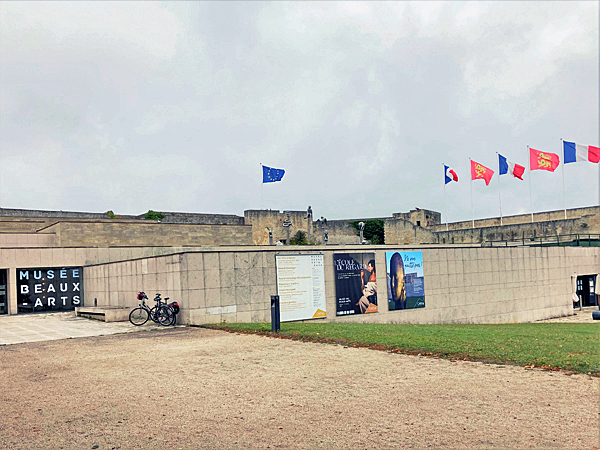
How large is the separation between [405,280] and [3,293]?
65.6 ft

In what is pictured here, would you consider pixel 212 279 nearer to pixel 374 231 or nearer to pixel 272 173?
pixel 272 173

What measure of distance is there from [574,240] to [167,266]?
→ 35.2 m

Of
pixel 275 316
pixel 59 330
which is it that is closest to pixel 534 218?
pixel 275 316

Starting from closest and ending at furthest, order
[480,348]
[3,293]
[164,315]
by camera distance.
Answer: [480,348]
[164,315]
[3,293]

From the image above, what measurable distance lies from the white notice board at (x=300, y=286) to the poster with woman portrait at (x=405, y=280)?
4.46 meters

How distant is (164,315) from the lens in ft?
57.5

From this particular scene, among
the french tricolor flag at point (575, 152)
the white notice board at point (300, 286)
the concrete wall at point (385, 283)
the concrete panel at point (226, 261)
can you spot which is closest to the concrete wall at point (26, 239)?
the concrete wall at point (385, 283)

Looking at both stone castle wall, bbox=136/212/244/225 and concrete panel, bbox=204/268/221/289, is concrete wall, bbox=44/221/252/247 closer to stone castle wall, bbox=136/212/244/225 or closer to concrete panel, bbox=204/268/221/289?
stone castle wall, bbox=136/212/244/225

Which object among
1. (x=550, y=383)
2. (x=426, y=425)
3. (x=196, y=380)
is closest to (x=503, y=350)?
(x=550, y=383)

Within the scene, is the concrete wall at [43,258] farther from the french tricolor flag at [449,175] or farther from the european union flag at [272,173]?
the french tricolor flag at [449,175]

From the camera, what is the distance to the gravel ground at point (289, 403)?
588 centimetres

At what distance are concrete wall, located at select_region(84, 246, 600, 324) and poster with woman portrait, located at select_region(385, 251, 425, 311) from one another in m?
0.34

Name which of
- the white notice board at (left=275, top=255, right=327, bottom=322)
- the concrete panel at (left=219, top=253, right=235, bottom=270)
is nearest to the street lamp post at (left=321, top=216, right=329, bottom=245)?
the white notice board at (left=275, top=255, right=327, bottom=322)

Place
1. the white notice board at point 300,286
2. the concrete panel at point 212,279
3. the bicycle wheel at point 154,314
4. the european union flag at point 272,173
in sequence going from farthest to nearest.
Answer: the european union flag at point 272,173 → the white notice board at point 300,286 → the concrete panel at point 212,279 → the bicycle wheel at point 154,314
